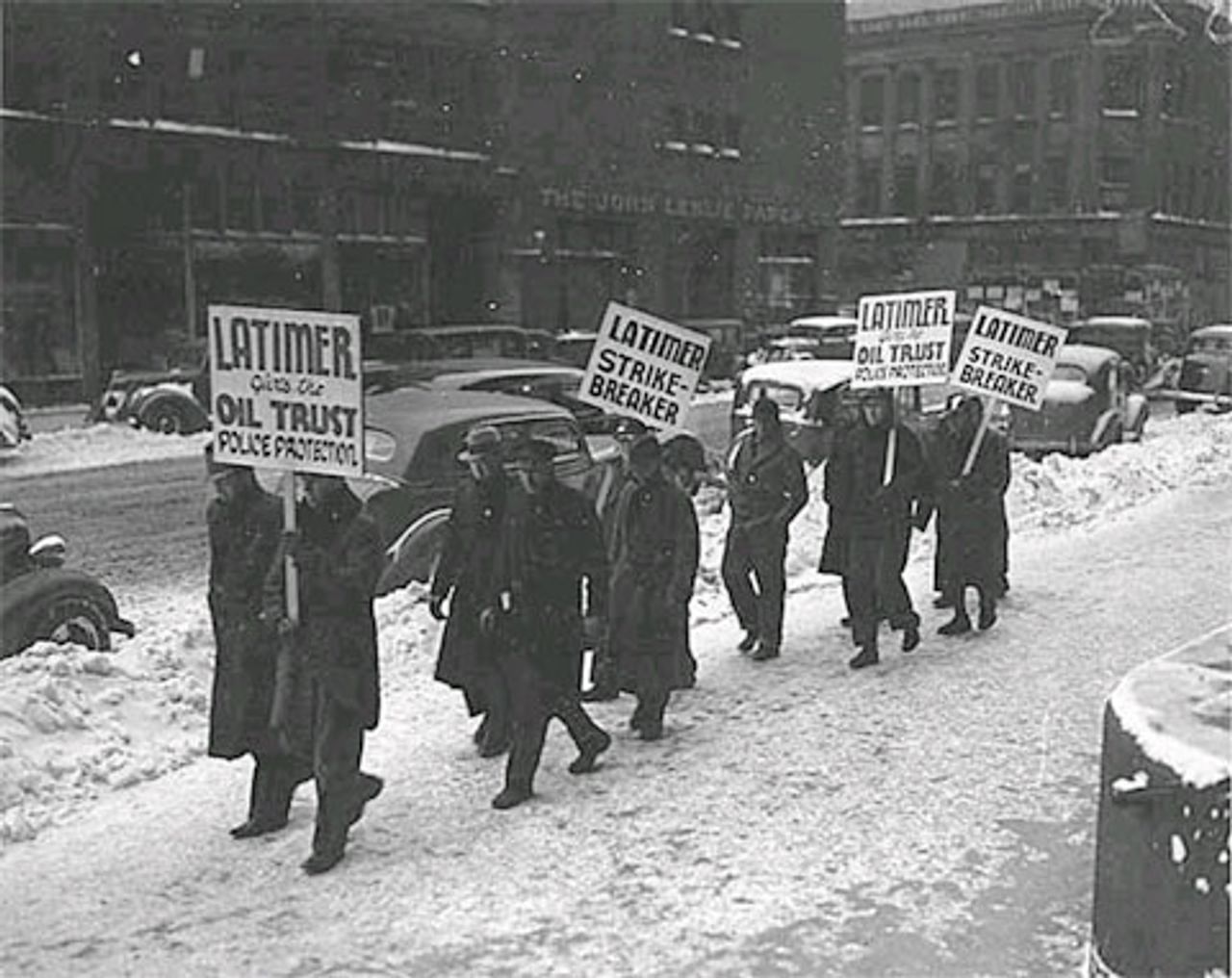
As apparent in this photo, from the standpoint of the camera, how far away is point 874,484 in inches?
388

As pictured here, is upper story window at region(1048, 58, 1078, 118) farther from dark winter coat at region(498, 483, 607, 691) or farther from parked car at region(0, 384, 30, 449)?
dark winter coat at region(498, 483, 607, 691)

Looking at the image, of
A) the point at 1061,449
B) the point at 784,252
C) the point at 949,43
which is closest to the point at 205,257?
the point at 1061,449

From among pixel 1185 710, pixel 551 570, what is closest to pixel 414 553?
pixel 551 570

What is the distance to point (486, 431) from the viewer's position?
7984 millimetres

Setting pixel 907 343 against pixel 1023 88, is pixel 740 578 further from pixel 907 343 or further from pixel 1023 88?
pixel 1023 88

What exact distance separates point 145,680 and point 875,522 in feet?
14.0

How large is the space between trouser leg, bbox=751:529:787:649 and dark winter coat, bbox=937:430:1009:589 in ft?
4.36

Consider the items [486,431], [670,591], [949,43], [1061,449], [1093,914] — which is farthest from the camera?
[949,43]

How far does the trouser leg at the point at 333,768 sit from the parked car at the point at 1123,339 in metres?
30.2

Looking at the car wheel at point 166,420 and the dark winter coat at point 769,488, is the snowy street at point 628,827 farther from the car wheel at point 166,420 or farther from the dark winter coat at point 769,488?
the car wheel at point 166,420

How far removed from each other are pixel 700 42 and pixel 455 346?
1407 centimetres

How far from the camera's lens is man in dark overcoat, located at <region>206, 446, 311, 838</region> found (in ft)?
23.7

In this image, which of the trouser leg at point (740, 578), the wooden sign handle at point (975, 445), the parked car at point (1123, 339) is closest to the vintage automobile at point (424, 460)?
the trouser leg at point (740, 578)

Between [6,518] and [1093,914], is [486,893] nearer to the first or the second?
[1093,914]
